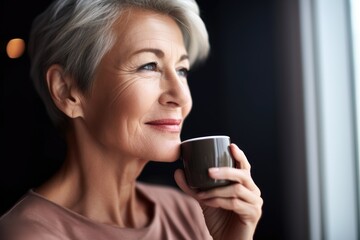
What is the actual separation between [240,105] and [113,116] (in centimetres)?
54

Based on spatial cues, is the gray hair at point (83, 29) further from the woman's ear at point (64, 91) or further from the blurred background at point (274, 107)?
the blurred background at point (274, 107)

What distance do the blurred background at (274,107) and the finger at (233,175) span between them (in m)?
0.33

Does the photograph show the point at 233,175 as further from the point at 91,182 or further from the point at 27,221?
the point at 27,221

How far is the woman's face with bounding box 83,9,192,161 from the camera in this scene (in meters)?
1.20

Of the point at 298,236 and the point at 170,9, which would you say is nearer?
the point at 170,9

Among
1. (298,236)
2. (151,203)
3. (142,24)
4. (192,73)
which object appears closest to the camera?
(142,24)

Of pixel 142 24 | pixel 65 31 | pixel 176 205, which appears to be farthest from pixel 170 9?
pixel 176 205

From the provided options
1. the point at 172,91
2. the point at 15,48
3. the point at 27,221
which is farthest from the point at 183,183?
the point at 15,48

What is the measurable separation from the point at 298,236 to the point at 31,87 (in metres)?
1.11

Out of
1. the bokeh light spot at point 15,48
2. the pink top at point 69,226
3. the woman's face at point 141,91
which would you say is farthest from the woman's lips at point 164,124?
the bokeh light spot at point 15,48

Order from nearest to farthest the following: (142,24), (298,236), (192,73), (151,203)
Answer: (142,24)
(298,236)
(151,203)
(192,73)

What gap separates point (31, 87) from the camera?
1.57 m

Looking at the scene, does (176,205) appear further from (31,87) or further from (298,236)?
(31,87)

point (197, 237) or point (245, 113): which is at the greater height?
point (245, 113)
